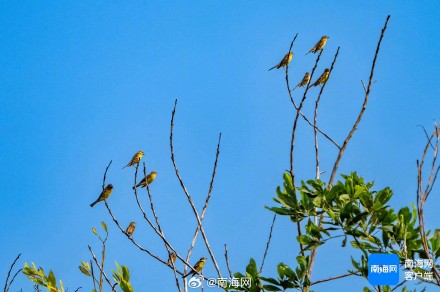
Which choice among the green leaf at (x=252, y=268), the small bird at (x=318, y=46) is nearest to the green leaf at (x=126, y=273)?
the green leaf at (x=252, y=268)

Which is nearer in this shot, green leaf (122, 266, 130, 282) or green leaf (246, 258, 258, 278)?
green leaf (122, 266, 130, 282)

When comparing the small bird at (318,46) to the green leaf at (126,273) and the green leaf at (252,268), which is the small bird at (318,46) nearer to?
the green leaf at (252,268)

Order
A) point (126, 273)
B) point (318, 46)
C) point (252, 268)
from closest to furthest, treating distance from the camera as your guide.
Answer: point (126, 273) → point (252, 268) → point (318, 46)

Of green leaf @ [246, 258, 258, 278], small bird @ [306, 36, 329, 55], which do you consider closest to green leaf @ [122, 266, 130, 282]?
green leaf @ [246, 258, 258, 278]

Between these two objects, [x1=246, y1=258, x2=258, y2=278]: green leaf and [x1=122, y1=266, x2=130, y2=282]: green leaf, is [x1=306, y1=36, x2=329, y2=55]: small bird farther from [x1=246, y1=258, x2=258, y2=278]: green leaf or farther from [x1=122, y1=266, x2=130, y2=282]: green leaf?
[x1=122, y1=266, x2=130, y2=282]: green leaf

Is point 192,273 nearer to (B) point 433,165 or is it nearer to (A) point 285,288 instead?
(A) point 285,288

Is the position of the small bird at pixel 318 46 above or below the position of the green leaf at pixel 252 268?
above

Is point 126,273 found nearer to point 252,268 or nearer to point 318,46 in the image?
point 252,268

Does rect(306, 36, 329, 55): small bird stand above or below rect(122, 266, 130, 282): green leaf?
above

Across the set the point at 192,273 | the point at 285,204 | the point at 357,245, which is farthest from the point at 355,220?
the point at 192,273


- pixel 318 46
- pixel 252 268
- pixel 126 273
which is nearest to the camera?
pixel 126 273

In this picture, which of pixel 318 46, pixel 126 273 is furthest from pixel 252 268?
pixel 318 46

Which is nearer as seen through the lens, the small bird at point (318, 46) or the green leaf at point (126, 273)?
the green leaf at point (126, 273)

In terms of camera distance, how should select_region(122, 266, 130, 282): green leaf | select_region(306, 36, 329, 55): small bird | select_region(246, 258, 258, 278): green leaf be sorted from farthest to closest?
select_region(306, 36, 329, 55): small bird
select_region(246, 258, 258, 278): green leaf
select_region(122, 266, 130, 282): green leaf
